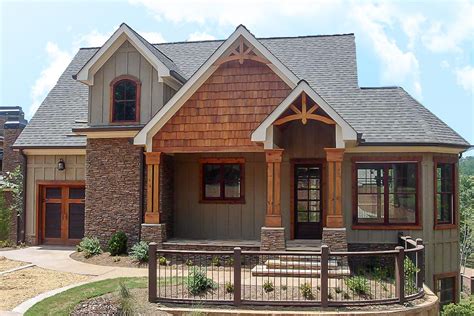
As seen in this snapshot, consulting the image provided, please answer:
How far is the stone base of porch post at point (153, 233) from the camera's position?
14.2 metres

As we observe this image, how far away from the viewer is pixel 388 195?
14.4 meters

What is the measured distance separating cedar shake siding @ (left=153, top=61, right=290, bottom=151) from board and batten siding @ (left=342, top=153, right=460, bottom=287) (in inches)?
121

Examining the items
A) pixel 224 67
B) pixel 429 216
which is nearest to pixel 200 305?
pixel 224 67

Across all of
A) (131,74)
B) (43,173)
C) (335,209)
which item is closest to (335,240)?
(335,209)

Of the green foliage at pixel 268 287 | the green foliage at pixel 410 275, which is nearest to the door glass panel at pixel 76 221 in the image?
the green foliage at pixel 268 287

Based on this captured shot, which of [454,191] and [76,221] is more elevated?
[454,191]

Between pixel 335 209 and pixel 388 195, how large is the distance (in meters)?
2.40

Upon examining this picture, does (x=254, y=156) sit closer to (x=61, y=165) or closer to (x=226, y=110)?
(x=226, y=110)

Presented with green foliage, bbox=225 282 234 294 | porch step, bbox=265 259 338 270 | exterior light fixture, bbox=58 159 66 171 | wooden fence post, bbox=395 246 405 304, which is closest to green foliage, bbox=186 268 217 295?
green foliage, bbox=225 282 234 294

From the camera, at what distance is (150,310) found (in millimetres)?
9219

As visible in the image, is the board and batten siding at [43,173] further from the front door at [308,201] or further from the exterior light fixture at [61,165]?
the front door at [308,201]

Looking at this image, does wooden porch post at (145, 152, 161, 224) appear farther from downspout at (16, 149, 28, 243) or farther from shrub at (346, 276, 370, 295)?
shrub at (346, 276, 370, 295)

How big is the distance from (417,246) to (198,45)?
12.4 metres

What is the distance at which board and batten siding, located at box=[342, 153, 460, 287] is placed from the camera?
46.9 ft
